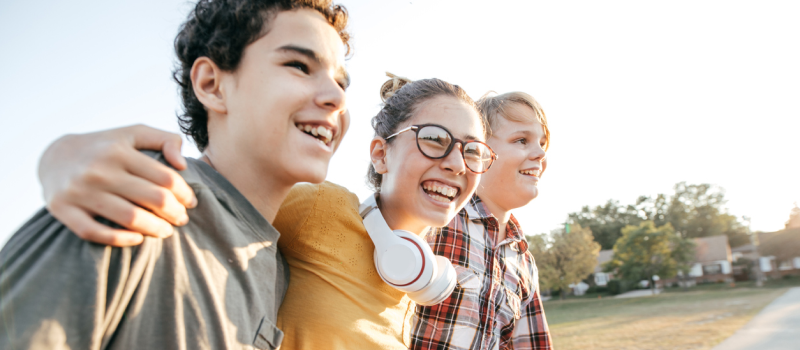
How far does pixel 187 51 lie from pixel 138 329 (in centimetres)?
116

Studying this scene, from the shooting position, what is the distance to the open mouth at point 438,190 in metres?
2.44

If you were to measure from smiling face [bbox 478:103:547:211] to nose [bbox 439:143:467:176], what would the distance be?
4.09 ft

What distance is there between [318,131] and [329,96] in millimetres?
144

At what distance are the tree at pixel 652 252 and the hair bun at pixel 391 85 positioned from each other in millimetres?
53420

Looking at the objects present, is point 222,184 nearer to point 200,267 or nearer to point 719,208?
point 200,267

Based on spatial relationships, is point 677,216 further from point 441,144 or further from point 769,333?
point 441,144

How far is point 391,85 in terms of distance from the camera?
3.17 m

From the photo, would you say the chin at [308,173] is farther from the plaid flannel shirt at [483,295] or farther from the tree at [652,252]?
the tree at [652,252]

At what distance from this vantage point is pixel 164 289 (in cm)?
120

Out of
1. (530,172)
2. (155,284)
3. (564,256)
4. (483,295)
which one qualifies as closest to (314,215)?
(155,284)

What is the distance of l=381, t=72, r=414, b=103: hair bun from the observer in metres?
3.11

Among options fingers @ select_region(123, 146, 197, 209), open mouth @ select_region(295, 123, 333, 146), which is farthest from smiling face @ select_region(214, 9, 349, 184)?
fingers @ select_region(123, 146, 197, 209)

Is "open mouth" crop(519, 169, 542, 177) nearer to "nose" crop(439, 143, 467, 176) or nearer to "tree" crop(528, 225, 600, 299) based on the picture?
"nose" crop(439, 143, 467, 176)

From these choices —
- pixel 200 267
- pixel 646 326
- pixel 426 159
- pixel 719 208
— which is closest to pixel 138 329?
pixel 200 267
